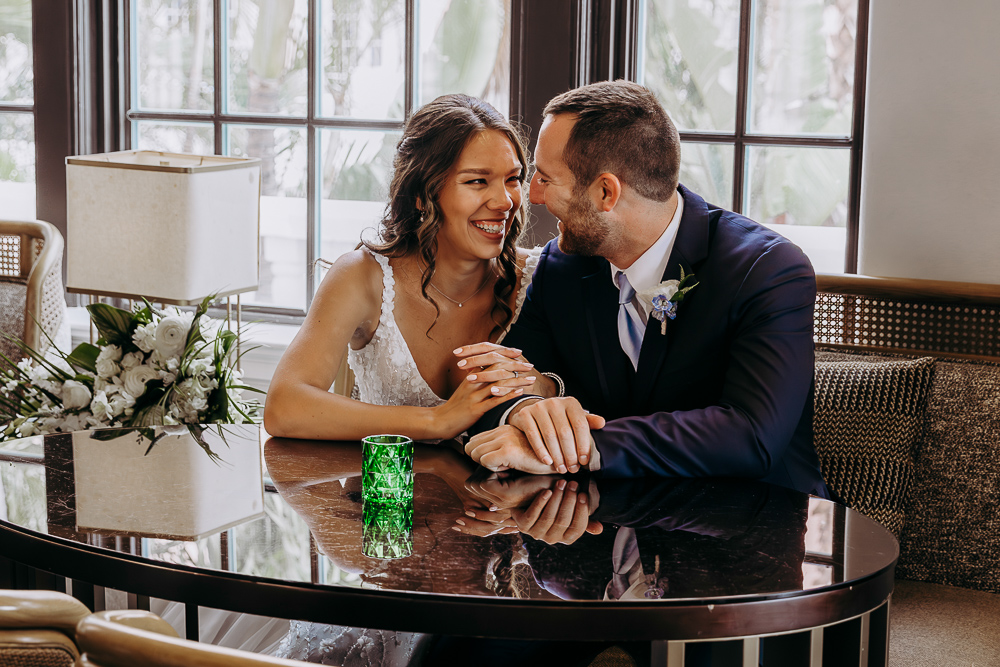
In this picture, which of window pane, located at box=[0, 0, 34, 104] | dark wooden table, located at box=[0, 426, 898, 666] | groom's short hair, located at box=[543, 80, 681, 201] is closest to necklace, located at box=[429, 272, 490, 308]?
groom's short hair, located at box=[543, 80, 681, 201]

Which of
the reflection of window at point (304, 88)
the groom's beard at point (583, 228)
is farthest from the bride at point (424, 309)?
the reflection of window at point (304, 88)

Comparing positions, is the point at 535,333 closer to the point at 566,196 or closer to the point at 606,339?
the point at 606,339

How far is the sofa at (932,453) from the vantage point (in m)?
2.08

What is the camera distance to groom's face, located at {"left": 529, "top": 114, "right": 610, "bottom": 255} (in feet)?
6.57

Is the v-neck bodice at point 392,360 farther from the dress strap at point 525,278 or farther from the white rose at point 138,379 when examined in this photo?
the white rose at point 138,379

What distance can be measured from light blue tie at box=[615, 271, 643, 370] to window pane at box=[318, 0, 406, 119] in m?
1.59

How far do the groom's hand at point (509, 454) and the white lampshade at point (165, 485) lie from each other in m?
0.37

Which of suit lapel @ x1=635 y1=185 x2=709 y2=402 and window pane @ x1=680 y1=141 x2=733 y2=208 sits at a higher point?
window pane @ x1=680 y1=141 x2=733 y2=208

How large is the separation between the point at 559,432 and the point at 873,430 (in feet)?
2.75

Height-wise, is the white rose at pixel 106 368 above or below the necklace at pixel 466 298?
below

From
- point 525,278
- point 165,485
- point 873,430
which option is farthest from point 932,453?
point 165,485

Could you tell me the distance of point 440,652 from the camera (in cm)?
177

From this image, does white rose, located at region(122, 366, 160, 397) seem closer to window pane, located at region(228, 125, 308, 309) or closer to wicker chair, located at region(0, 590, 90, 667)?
wicker chair, located at region(0, 590, 90, 667)

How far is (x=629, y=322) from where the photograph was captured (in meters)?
2.04
